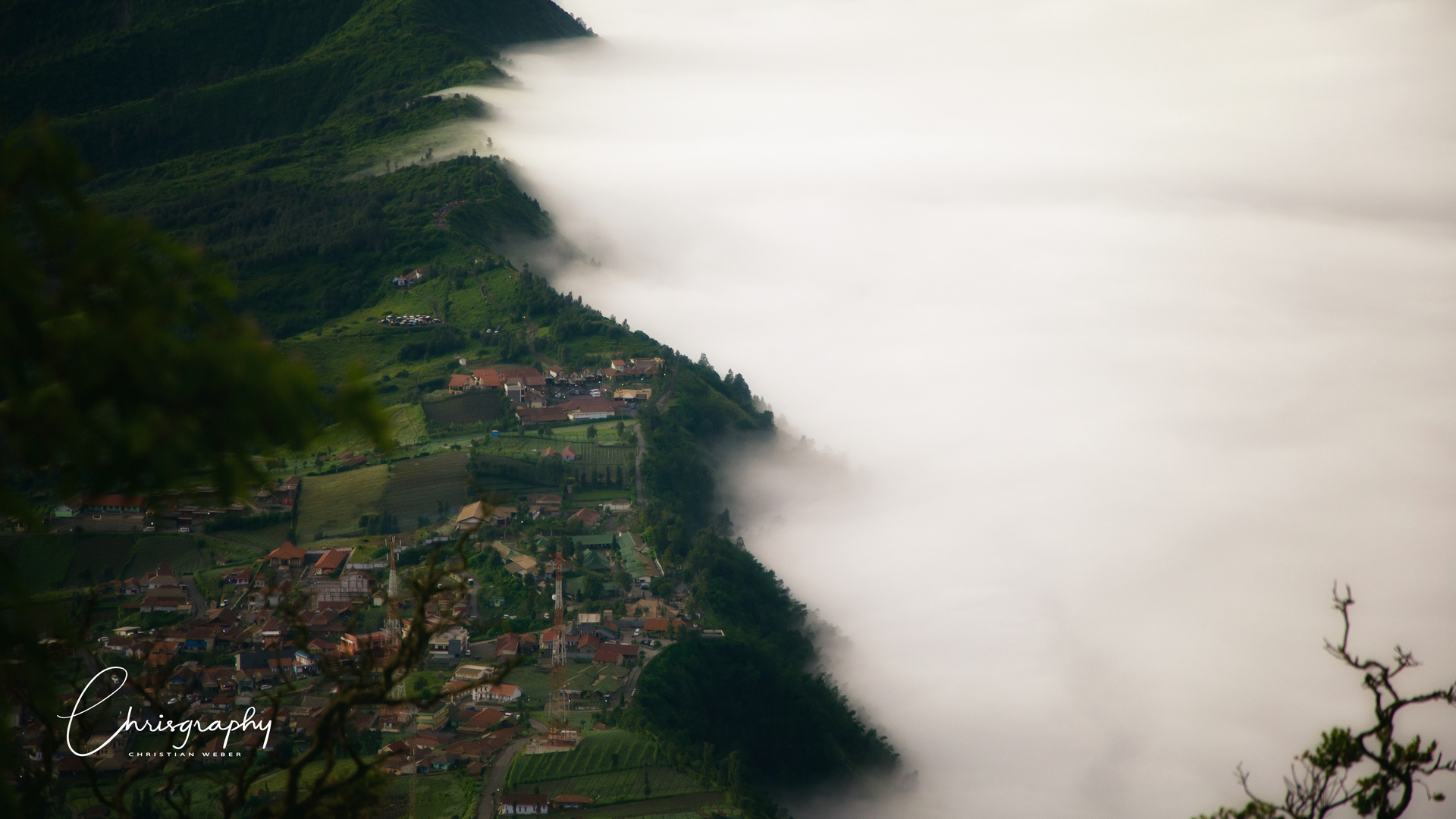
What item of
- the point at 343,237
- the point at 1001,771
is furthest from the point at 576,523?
the point at 343,237

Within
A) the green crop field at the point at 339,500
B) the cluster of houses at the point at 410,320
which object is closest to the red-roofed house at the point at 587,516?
the green crop field at the point at 339,500

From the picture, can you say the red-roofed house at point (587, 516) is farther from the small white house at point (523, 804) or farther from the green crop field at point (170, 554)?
the small white house at point (523, 804)

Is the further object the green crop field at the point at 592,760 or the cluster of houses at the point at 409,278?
the cluster of houses at the point at 409,278

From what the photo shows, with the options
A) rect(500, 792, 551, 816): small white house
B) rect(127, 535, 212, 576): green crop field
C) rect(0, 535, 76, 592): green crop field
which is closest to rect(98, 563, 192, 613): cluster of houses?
rect(127, 535, 212, 576): green crop field

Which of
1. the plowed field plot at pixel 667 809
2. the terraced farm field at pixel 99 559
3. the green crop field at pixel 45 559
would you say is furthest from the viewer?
the terraced farm field at pixel 99 559

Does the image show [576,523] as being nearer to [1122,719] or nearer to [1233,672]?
[1122,719]

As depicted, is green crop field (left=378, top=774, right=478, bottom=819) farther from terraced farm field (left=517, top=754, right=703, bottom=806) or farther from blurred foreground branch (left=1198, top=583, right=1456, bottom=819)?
blurred foreground branch (left=1198, top=583, right=1456, bottom=819)
